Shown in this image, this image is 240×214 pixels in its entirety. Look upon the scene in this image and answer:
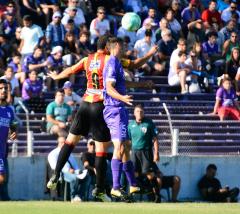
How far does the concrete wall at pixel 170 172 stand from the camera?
22.6m

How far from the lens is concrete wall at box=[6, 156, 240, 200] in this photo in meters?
22.6

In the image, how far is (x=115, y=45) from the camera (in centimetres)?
1614

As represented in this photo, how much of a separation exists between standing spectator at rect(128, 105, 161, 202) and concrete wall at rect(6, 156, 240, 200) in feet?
4.22

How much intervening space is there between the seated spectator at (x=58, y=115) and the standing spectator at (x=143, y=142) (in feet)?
4.93

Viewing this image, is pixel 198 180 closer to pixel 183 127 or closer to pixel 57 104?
pixel 183 127

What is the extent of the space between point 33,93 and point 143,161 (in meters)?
3.22

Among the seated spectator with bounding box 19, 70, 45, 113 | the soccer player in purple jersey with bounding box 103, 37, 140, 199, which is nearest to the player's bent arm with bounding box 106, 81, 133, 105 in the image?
the soccer player in purple jersey with bounding box 103, 37, 140, 199

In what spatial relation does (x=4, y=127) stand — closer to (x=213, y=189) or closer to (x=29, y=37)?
(x=213, y=189)

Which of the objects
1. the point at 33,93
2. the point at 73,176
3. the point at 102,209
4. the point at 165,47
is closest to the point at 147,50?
the point at 165,47

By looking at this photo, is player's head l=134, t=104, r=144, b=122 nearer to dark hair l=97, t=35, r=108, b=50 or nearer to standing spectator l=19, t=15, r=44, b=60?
standing spectator l=19, t=15, r=44, b=60

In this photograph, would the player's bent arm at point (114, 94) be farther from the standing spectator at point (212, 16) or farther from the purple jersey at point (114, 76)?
the standing spectator at point (212, 16)

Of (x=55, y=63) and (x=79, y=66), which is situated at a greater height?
(x=55, y=63)

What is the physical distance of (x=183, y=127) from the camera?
24531 mm

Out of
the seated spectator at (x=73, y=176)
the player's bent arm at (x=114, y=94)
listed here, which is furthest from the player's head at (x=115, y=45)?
the seated spectator at (x=73, y=176)
